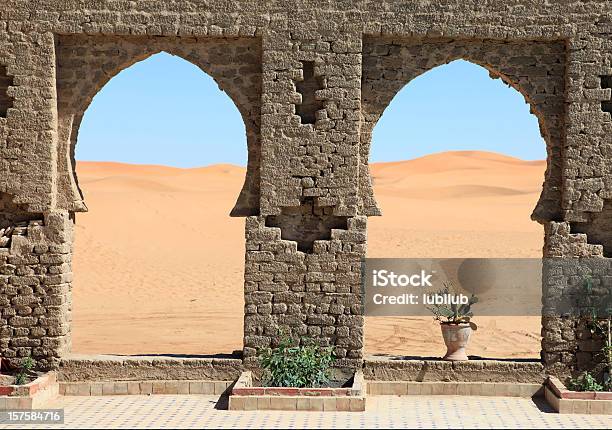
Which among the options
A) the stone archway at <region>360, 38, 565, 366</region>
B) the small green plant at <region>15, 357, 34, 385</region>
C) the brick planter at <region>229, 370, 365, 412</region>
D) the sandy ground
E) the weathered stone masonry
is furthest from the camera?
the sandy ground

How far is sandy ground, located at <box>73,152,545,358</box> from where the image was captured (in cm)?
2062

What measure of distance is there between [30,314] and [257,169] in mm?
3727

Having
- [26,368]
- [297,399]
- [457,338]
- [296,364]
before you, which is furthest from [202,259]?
[297,399]

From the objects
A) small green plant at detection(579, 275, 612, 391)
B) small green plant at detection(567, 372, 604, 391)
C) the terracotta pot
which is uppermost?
→ small green plant at detection(579, 275, 612, 391)

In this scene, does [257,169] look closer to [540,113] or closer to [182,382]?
[182,382]

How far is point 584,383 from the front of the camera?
13008mm

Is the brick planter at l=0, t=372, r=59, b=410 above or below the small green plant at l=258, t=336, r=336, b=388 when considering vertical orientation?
below

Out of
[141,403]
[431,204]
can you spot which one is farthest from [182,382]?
[431,204]

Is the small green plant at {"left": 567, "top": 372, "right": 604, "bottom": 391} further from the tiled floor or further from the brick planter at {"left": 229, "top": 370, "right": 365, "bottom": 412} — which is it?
the brick planter at {"left": 229, "top": 370, "right": 365, "bottom": 412}

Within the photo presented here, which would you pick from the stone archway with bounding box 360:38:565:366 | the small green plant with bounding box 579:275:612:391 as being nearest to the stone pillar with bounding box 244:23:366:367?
the stone archway with bounding box 360:38:565:366

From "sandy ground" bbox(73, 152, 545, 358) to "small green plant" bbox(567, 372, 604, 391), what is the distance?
5886 mm

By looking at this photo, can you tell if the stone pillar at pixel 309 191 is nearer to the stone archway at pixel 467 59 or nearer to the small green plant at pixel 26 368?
the stone archway at pixel 467 59

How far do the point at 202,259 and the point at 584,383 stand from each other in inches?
869

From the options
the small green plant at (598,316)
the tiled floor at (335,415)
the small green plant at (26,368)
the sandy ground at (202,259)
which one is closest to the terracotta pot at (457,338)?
the tiled floor at (335,415)
